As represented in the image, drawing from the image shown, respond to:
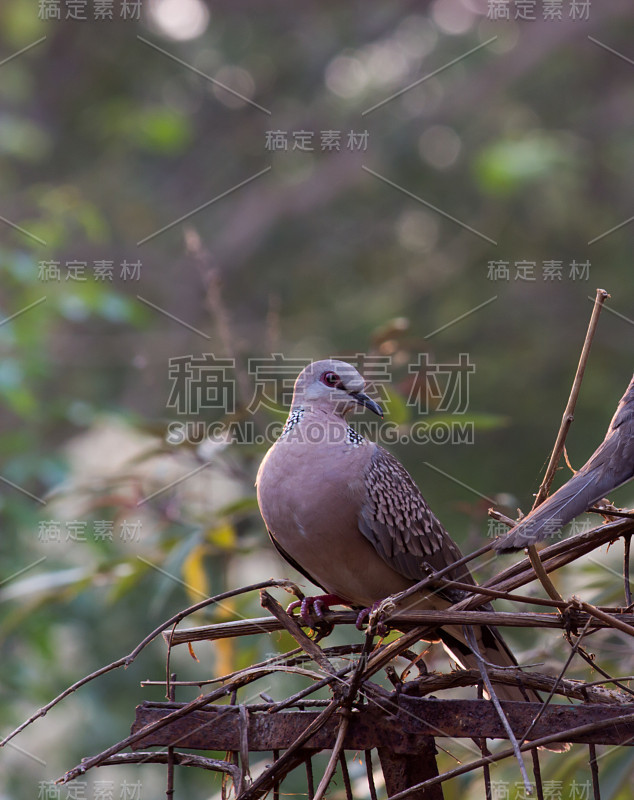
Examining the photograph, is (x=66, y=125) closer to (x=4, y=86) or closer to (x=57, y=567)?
(x=4, y=86)

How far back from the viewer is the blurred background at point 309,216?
206 inches

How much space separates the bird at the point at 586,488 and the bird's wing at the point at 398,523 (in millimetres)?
487

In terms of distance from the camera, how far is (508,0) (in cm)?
632

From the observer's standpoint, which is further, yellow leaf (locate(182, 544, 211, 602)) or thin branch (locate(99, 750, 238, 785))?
yellow leaf (locate(182, 544, 211, 602))

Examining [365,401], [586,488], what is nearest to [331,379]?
[365,401]

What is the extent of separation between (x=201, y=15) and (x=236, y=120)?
3.11 feet

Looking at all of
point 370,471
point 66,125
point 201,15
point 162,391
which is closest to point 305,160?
point 201,15

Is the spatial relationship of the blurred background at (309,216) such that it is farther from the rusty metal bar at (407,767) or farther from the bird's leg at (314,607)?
the rusty metal bar at (407,767)

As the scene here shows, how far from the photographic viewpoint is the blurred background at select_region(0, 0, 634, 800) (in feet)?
17.1

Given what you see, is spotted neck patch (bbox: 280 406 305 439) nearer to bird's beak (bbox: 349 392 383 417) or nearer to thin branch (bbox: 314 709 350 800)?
bird's beak (bbox: 349 392 383 417)

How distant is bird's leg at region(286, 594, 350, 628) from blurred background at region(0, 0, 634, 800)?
1.99m

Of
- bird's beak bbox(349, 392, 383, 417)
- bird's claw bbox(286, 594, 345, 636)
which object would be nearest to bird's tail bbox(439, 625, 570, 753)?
bird's claw bbox(286, 594, 345, 636)

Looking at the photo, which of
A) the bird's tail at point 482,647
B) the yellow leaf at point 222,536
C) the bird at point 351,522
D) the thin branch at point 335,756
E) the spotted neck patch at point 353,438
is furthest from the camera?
the yellow leaf at point 222,536

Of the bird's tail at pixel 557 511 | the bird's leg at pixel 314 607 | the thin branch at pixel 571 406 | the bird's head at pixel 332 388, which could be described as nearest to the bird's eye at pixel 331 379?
the bird's head at pixel 332 388
